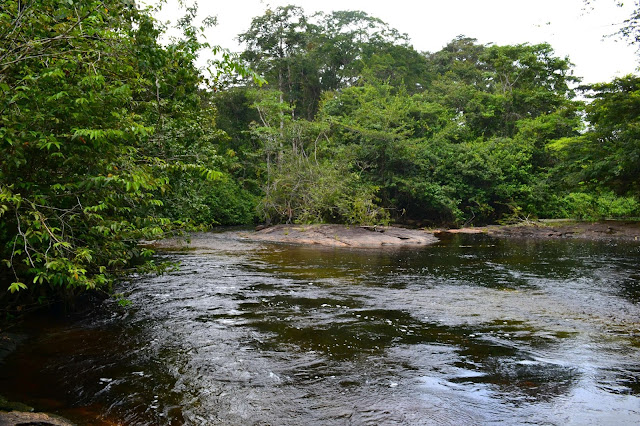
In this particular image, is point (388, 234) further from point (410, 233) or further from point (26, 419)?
point (26, 419)

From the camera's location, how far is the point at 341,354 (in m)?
5.99

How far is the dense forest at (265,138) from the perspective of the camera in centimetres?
469

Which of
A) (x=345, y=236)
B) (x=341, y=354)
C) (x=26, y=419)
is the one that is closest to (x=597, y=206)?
(x=345, y=236)

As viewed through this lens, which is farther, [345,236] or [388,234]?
[388,234]

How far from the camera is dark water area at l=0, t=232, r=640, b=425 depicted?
14.7 ft

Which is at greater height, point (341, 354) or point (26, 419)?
point (26, 419)

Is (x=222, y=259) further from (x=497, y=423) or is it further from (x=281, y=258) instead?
(x=497, y=423)

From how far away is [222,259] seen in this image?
14.7 meters

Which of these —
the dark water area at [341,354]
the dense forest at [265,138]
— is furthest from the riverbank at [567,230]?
the dark water area at [341,354]

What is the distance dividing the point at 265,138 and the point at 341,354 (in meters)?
22.5

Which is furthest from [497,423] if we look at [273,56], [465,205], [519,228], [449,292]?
[273,56]

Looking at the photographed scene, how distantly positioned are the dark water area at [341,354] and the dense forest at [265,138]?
1.13 meters

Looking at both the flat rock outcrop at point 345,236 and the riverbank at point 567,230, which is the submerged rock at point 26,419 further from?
the riverbank at point 567,230

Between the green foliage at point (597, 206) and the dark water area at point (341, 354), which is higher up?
the green foliage at point (597, 206)
